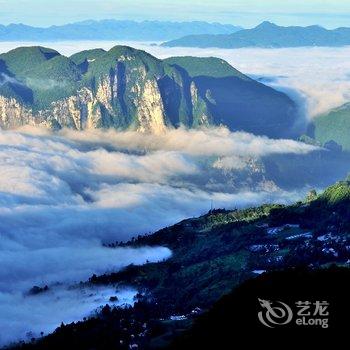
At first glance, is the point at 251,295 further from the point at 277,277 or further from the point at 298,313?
the point at 298,313

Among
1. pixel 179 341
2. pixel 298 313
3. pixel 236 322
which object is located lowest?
pixel 179 341

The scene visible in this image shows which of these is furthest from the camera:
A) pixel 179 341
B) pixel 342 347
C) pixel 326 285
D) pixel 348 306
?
pixel 179 341

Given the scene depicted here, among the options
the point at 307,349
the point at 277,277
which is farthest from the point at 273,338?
the point at 277,277

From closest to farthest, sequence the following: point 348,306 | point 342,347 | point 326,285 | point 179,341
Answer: point 342,347
point 348,306
point 326,285
point 179,341
